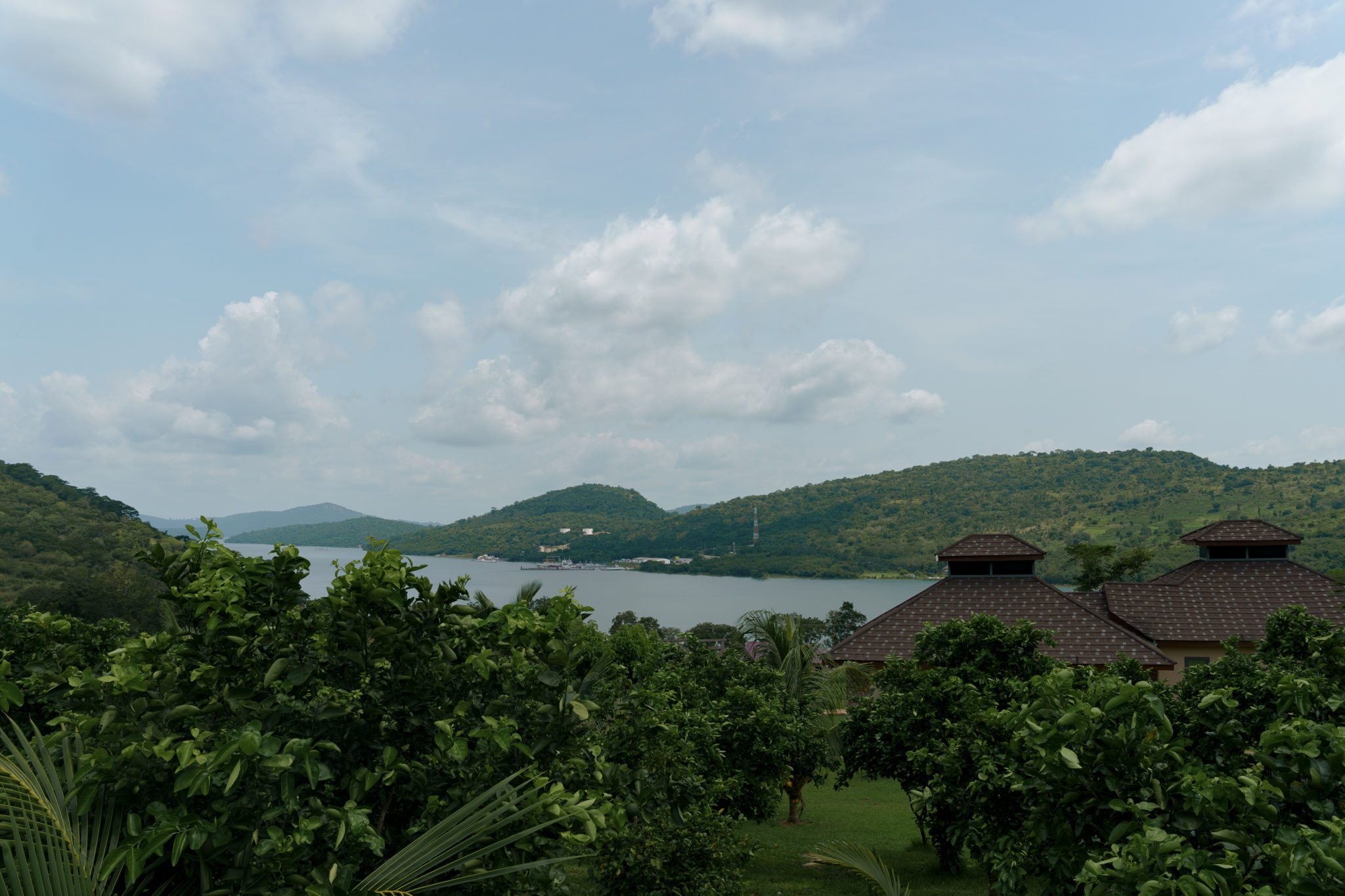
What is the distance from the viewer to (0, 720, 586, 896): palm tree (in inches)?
105

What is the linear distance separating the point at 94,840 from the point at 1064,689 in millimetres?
4701

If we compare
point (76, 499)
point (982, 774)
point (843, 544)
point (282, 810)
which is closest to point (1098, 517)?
point (843, 544)

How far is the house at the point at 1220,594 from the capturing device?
2470 cm

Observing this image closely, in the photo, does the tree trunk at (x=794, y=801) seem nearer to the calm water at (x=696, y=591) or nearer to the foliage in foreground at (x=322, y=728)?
the foliage in foreground at (x=322, y=728)

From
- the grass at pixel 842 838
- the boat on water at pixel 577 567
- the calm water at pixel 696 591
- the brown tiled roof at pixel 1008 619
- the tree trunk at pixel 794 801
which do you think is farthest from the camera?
the boat on water at pixel 577 567

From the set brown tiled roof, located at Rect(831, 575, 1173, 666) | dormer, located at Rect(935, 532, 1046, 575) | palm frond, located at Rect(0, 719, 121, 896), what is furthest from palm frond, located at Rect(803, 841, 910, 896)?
dormer, located at Rect(935, 532, 1046, 575)

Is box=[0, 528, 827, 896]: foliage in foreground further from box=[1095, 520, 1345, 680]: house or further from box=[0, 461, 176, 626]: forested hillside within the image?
box=[1095, 520, 1345, 680]: house

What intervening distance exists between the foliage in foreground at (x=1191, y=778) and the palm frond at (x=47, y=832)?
4.09m

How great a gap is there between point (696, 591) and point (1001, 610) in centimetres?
6658

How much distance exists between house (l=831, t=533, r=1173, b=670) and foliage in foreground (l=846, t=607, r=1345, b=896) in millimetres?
16031

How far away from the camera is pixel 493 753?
3766 mm

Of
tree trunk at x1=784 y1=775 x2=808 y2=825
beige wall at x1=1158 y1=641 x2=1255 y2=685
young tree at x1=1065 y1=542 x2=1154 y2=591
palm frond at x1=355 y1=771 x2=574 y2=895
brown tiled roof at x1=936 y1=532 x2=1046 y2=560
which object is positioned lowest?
tree trunk at x1=784 y1=775 x2=808 y2=825

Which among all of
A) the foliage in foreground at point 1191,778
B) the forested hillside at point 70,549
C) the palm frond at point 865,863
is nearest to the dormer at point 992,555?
the palm frond at point 865,863

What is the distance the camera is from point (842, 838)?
49.2 feet
